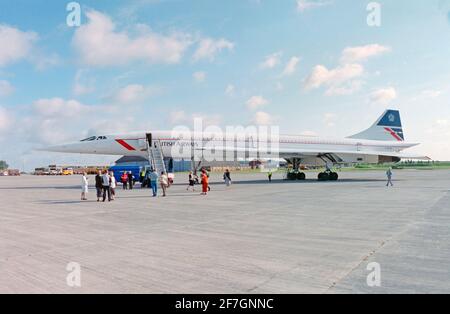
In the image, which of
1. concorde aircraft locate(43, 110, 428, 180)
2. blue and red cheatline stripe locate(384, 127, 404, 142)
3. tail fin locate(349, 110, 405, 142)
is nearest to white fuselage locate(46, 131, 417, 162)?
concorde aircraft locate(43, 110, 428, 180)

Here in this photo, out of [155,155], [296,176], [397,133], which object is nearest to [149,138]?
[155,155]

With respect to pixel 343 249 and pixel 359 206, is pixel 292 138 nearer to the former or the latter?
pixel 359 206

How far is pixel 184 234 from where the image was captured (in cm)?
809

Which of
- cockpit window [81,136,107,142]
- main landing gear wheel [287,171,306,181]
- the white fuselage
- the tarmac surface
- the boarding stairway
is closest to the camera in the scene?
the tarmac surface

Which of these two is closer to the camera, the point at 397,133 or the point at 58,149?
the point at 58,149

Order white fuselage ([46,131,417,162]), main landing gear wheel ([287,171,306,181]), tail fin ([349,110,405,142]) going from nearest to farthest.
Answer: white fuselage ([46,131,417,162])
main landing gear wheel ([287,171,306,181])
tail fin ([349,110,405,142])

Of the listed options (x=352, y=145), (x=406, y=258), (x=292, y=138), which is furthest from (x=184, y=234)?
(x=352, y=145)

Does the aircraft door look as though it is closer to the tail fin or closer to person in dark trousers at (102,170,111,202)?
person in dark trousers at (102,170,111,202)

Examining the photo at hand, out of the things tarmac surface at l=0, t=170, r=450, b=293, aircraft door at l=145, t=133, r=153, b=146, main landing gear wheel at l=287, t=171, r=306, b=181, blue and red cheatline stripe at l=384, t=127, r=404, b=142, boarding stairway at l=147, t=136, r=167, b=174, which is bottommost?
tarmac surface at l=0, t=170, r=450, b=293

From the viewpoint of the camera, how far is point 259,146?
29266mm

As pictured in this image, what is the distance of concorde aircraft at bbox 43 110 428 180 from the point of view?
25.6 meters

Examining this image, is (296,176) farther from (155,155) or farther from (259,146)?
(155,155)

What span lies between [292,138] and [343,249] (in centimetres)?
2577

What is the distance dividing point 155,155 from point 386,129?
992 inches
